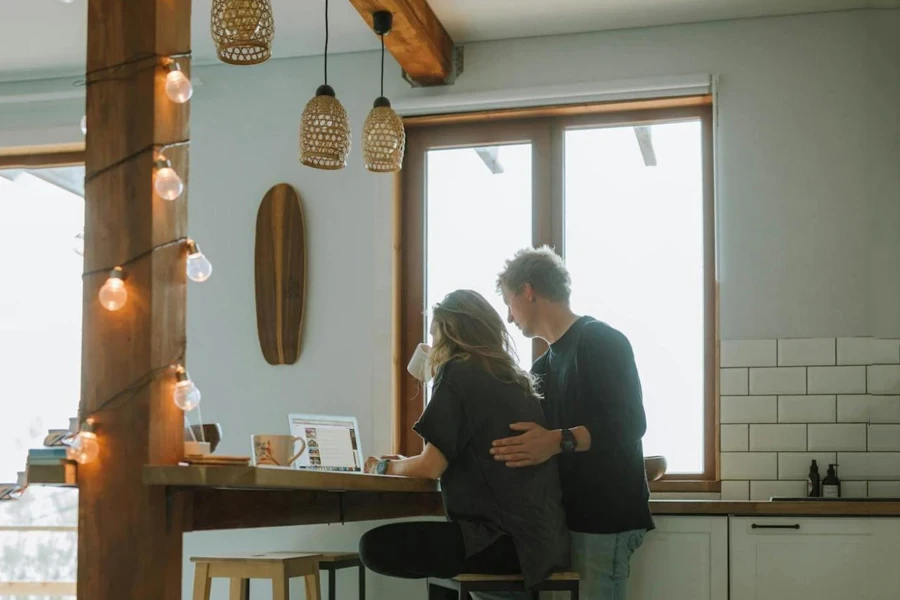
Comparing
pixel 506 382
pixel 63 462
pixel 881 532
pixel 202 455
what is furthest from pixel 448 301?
pixel 881 532

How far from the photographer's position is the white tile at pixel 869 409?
4379 mm

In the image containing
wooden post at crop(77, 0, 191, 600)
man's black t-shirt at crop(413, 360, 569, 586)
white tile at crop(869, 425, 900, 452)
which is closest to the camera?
wooden post at crop(77, 0, 191, 600)

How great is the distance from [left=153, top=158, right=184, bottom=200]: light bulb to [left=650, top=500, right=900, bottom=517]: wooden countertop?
2.07m

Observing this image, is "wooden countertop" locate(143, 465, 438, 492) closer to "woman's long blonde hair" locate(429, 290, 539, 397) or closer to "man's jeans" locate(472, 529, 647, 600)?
"woman's long blonde hair" locate(429, 290, 539, 397)

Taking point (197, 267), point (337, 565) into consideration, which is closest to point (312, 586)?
point (337, 565)

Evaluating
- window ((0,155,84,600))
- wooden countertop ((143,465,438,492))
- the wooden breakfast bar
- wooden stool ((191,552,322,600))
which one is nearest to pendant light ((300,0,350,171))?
the wooden breakfast bar

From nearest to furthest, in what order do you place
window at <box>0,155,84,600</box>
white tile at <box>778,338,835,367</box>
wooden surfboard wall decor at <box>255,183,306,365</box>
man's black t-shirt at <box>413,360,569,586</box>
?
man's black t-shirt at <box>413,360,569,586</box> < white tile at <box>778,338,835,367</box> < wooden surfboard wall decor at <box>255,183,306,365</box> < window at <box>0,155,84,600</box>

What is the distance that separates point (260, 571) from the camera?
397cm

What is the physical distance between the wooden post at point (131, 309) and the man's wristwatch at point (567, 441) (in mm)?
1097

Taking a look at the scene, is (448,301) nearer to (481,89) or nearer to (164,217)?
(164,217)

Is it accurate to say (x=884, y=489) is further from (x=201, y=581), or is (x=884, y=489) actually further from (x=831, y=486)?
(x=201, y=581)

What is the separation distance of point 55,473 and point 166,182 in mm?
674

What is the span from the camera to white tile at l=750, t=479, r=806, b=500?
4410mm

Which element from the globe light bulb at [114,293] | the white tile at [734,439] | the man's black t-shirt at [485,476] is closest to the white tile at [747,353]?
the white tile at [734,439]
